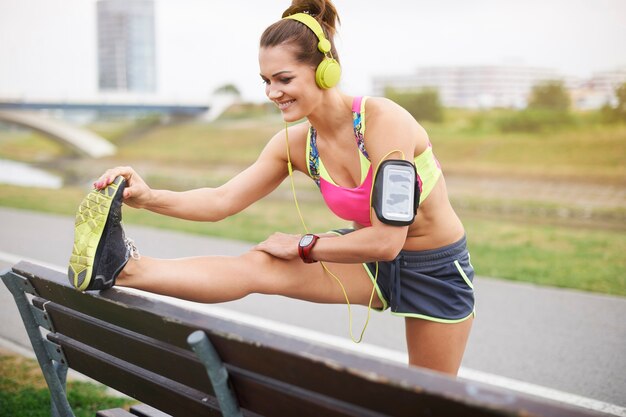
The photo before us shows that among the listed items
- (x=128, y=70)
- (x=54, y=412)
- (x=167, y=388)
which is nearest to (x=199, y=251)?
(x=54, y=412)

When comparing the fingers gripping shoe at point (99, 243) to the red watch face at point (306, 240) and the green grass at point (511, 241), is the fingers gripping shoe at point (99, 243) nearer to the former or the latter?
the red watch face at point (306, 240)

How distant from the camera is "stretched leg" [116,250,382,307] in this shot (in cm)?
241

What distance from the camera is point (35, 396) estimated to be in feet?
13.2

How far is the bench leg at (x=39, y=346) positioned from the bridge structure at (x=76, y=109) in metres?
37.2

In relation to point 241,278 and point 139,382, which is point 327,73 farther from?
point 139,382

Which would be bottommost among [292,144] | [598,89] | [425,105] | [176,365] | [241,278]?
[176,365]

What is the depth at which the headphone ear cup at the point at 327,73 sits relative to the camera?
100 inches

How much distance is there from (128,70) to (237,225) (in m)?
101

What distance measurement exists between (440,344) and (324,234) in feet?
2.11

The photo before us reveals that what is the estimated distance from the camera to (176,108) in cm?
4459

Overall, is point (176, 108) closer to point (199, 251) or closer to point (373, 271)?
point (199, 251)

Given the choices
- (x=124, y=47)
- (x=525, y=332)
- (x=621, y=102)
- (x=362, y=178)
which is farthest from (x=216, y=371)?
(x=124, y=47)

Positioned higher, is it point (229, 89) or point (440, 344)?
point (229, 89)

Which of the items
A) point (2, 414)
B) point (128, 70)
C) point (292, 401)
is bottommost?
point (2, 414)
